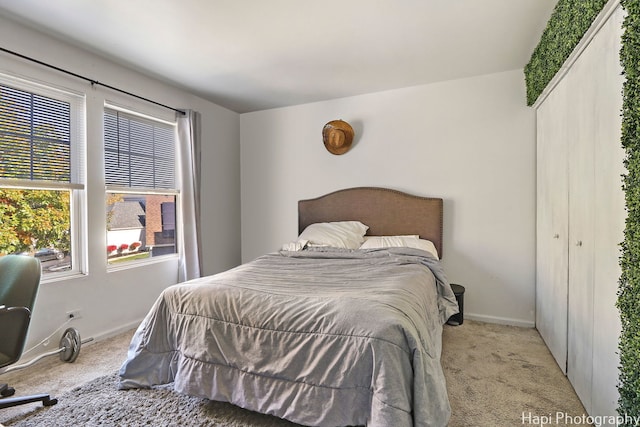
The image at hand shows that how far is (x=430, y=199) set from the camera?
334 centimetres

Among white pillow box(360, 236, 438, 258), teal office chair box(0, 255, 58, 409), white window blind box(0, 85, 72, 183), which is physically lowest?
teal office chair box(0, 255, 58, 409)

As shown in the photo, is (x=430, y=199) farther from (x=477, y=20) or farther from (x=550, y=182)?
(x=477, y=20)

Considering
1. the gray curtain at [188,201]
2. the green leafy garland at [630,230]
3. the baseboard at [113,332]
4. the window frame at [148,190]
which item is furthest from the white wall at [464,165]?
the baseboard at [113,332]

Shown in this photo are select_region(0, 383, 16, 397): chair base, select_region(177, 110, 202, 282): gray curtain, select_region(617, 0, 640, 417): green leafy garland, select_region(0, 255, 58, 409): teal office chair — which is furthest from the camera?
select_region(177, 110, 202, 282): gray curtain

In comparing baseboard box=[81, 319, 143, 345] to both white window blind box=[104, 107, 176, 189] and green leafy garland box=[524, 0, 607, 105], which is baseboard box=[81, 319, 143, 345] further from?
green leafy garland box=[524, 0, 607, 105]

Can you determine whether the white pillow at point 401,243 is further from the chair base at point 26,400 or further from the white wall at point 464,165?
the chair base at point 26,400

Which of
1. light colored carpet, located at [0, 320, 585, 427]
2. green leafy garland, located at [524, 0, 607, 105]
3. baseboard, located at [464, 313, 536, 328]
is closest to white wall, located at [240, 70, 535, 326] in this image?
baseboard, located at [464, 313, 536, 328]

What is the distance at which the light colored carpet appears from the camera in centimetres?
170

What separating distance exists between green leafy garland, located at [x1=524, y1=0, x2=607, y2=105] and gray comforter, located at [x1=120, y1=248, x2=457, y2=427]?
1663 millimetres

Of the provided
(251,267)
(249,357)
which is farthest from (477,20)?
(249,357)

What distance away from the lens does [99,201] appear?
9.23 feet

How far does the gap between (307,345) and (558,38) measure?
2.43m

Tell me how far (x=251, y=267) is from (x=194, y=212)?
1430 millimetres

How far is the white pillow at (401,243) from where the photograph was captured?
3.02m
